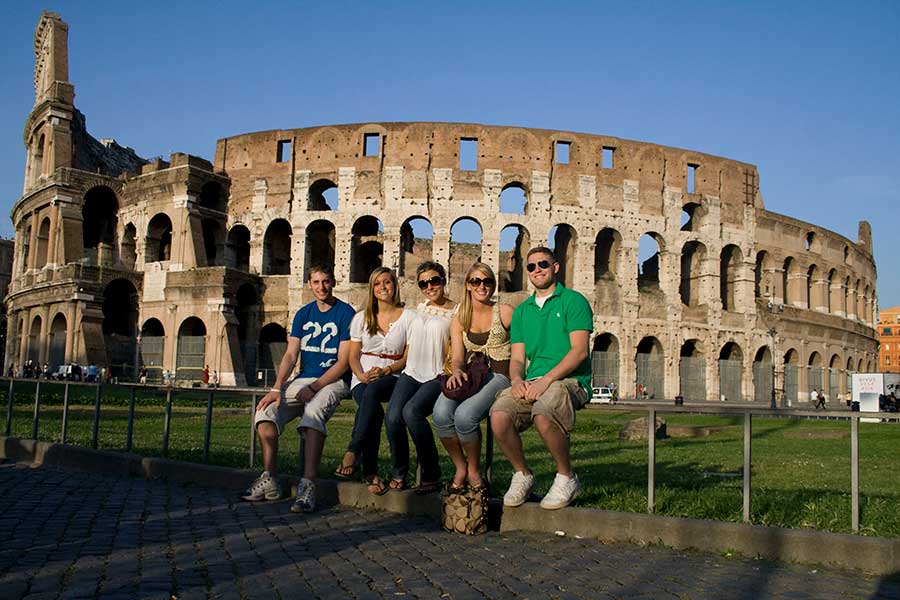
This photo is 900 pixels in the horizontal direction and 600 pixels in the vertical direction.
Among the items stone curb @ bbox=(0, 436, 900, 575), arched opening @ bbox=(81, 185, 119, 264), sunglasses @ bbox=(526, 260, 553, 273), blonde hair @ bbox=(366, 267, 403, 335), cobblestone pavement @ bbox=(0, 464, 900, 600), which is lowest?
cobblestone pavement @ bbox=(0, 464, 900, 600)

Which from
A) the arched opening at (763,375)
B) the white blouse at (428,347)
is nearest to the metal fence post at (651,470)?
the white blouse at (428,347)

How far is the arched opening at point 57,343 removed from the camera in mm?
31719

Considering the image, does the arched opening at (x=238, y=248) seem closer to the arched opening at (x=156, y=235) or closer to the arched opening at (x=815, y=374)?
the arched opening at (x=156, y=235)

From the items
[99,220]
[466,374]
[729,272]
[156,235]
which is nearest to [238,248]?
[156,235]

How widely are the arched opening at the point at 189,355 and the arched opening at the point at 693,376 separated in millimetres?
19056

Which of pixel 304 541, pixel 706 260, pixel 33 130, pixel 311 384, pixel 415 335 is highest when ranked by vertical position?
pixel 33 130

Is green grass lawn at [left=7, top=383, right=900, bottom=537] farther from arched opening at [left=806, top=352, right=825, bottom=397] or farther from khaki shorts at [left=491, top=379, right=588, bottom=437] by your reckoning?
arched opening at [left=806, top=352, right=825, bottom=397]

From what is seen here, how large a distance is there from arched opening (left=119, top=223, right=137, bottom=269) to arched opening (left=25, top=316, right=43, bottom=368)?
13.8 feet

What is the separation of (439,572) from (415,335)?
2227mm

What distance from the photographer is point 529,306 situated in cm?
568

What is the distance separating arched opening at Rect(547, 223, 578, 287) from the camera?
32156mm

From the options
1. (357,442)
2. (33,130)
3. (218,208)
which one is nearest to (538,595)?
(357,442)

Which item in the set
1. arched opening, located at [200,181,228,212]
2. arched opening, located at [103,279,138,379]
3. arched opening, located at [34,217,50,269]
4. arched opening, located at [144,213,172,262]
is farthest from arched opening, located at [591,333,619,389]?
arched opening, located at [34,217,50,269]

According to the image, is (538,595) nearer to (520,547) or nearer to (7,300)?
(520,547)
